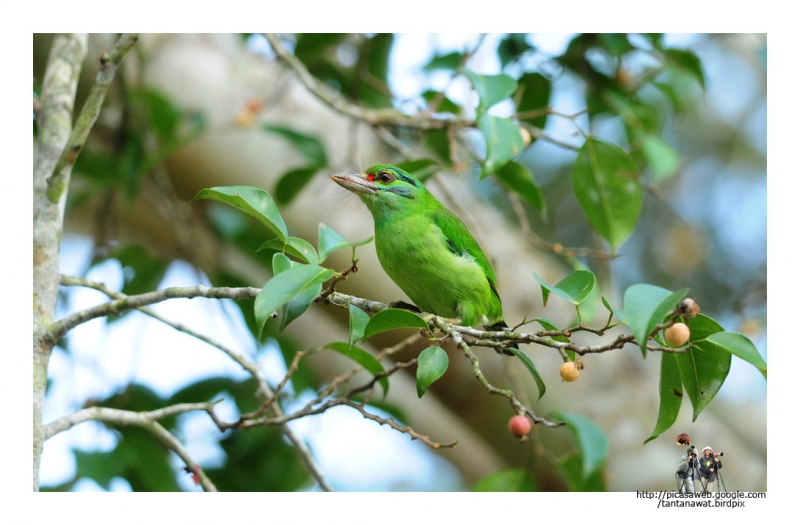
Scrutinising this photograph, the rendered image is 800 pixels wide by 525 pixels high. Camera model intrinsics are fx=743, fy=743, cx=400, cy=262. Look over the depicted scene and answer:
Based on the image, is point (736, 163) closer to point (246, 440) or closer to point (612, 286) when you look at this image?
point (612, 286)

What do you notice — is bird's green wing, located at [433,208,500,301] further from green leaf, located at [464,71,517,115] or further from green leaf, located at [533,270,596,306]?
green leaf, located at [533,270,596,306]

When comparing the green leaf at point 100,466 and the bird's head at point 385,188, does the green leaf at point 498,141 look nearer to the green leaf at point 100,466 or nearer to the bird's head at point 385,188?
the bird's head at point 385,188

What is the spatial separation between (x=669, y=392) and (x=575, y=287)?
1.57ft

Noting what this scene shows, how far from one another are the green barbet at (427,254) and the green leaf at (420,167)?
0.12 m

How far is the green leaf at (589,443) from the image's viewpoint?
291 cm

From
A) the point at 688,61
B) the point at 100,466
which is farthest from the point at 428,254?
the point at 688,61

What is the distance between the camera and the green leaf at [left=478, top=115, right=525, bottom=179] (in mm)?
2707

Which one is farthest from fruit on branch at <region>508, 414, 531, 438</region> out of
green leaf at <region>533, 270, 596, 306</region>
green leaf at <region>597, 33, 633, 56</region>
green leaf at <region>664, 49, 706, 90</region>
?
green leaf at <region>664, 49, 706, 90</region>

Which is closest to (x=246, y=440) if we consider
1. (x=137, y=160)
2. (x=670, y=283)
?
(x=137, y=160)

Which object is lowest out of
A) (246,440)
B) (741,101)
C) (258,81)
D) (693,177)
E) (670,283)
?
(246,440)

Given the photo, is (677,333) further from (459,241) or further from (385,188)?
(385,188)

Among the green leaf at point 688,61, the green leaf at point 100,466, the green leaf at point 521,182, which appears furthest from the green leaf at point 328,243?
the green leaf at point 688,61

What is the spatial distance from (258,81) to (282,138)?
0.61 metres

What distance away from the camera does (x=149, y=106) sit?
13.7ft
